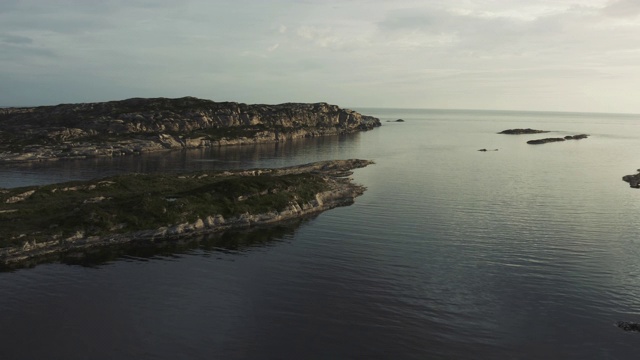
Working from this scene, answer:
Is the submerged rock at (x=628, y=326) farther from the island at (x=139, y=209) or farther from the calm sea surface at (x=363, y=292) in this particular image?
the island at (x=139, y=209)

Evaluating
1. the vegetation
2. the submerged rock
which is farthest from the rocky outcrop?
the submerged rock

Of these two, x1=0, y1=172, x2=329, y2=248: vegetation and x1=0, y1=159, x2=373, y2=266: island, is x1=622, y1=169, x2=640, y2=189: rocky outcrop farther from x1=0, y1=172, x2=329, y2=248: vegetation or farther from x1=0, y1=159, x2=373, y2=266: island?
x1=0, y1=172, x2=329, y2=248: vegetation

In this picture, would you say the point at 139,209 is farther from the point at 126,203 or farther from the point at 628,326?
the point at 628,326

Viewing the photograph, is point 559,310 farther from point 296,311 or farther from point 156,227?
point 156,227

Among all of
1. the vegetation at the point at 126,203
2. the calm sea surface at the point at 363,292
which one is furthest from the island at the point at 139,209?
the calm sea surface at the point at 363,292

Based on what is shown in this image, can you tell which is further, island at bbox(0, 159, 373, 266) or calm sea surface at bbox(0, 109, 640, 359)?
island at bbox(0, 159, 373, 266)

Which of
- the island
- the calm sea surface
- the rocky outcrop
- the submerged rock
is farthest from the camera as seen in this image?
the rocky outcrop
